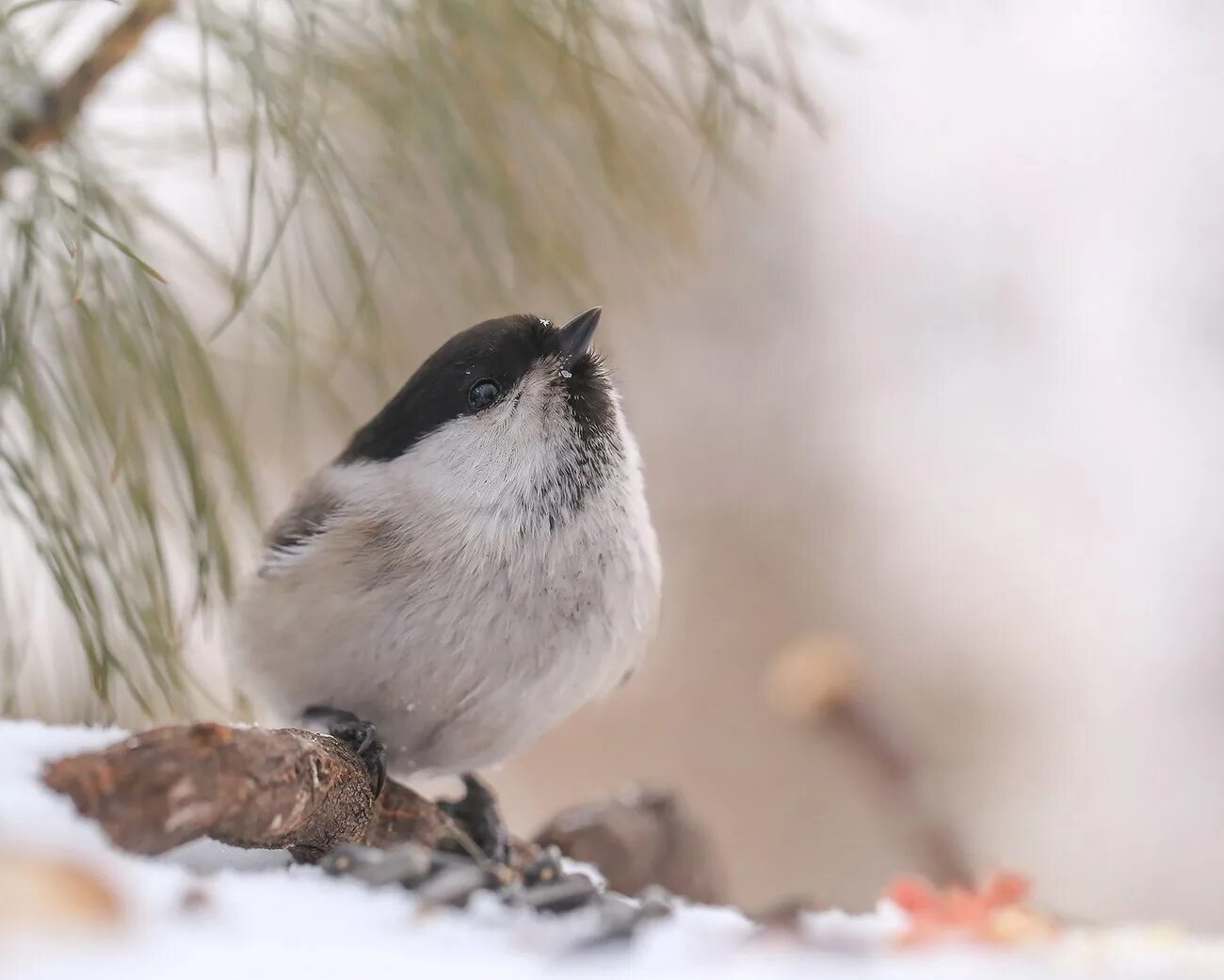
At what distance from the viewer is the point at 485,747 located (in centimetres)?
91

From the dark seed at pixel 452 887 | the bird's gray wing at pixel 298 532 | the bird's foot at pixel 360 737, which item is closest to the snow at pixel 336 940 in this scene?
the dark seed at pixel 452 887

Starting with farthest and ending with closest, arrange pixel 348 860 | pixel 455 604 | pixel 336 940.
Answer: pixel 455 604 < pixel 348 860 < pixel 336 940

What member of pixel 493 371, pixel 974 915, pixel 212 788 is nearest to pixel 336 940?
pixel 212 788

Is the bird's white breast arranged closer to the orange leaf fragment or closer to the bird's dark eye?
the bird's dark eye

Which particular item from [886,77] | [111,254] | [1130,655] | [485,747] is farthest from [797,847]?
[111,254]

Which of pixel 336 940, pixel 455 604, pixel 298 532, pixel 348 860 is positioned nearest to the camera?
pixel 336 940

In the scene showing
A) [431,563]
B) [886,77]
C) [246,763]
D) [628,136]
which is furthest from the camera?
[886,77]

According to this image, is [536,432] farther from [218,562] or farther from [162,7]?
[162,7]

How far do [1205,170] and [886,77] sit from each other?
0.54 metres

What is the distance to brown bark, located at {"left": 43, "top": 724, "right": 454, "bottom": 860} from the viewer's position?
0.51 metres

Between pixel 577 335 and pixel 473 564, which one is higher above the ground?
pixel 577 335

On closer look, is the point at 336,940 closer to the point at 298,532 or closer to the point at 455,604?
the point at 455,604

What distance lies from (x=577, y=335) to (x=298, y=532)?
0.86 ft

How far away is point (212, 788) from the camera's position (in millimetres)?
539
